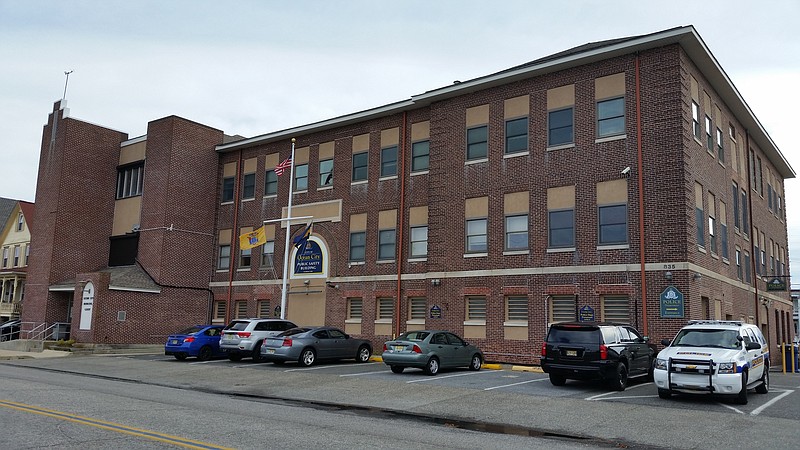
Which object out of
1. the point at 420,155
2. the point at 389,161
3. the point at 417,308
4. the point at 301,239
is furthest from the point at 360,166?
the point at 417,308

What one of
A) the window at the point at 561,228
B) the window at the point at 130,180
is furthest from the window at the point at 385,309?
the window at the point at 130,180

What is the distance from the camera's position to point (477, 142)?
27891 mm

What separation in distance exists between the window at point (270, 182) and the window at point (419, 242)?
980cm

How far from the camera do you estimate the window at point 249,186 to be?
1470 inches

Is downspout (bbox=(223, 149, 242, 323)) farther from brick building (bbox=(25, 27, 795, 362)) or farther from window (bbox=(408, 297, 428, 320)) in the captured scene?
window (bbox=(408, 297, 428, 320))

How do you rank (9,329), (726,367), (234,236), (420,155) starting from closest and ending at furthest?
(726,367) < (420,155) < (234,236) < (9,329)

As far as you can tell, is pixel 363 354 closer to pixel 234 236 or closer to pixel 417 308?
pixel 417 308

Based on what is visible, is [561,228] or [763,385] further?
Result: [561,228]

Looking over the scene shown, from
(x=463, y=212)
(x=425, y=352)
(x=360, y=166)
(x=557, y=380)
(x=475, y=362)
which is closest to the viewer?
(x=557, y=380)

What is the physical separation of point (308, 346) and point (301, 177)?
43.5 feet

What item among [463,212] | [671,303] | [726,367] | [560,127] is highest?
[560,127]

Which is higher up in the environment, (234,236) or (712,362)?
(234,236)

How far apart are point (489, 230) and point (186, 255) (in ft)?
60.6

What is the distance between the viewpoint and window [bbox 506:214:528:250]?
85.3 feet
